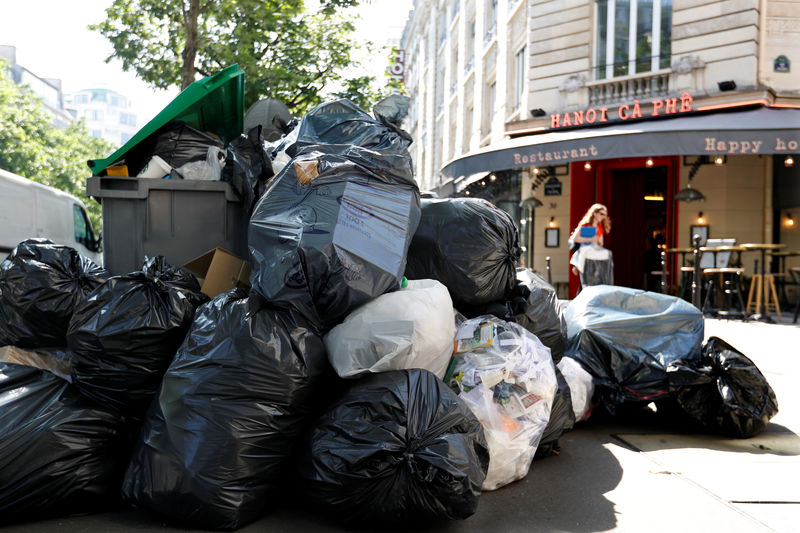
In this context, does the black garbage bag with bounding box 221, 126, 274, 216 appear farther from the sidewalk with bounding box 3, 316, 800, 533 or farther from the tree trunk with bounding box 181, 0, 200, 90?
the tree trunk with bounding box 181, 0, 200, 90

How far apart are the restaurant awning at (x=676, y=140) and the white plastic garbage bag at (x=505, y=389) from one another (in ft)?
27.4

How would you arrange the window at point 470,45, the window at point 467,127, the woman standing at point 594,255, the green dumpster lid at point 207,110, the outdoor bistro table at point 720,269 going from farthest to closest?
1. the window at point 467,127
2. the window at point 470,45
3. the outdoor bistro table at point 720,269
4. the woman standing at point 594,255
5. the green dumpster lid at point 207,110

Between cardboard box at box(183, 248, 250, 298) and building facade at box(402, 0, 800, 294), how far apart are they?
8559 millimetres

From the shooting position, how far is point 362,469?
2205 mm

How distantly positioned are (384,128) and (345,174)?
1.85 feet

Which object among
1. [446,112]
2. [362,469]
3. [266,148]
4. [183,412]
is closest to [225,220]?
[266,148]

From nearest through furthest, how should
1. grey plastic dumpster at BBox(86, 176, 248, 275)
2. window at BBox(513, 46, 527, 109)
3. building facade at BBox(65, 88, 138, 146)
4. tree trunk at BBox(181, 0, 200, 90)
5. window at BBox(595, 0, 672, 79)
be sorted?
grey plastic dumpster at BBox(86, 176, 248, 275) → tree trunk at BBox(181, 0, 200, 90) → window at BBox(595, 0, 672, 79) → window at BBox(513, 46, 527, 109) → building facade at BBox(65, 88, 138, 146)

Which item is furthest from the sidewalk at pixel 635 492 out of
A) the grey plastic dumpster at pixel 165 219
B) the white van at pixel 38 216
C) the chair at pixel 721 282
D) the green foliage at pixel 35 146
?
the green foliage at pixel 35 146

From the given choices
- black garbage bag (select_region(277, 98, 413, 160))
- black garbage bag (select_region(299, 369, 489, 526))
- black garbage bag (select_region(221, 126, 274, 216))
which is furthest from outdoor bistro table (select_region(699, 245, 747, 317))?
black garbage bag (select_region(299, 369, 489, 526))

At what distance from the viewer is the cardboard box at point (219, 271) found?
3.40 m

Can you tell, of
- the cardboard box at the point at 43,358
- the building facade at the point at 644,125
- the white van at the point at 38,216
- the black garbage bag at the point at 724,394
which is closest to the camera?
the cardboard box at the point at 43,358

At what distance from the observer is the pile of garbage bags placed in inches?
88.8

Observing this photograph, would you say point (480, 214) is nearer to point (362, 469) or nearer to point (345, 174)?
point (345, 174)

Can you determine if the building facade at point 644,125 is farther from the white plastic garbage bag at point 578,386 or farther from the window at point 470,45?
the white plastic garbage bag at point 578,386
